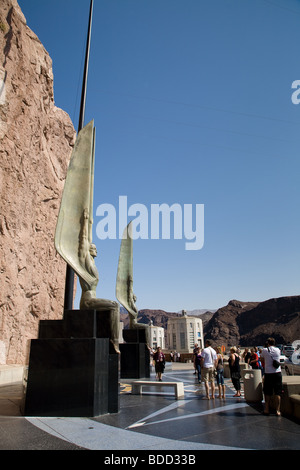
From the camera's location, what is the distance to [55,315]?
885 inches

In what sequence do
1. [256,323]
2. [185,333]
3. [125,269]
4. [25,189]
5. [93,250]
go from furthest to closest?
[256,323] → [185,333] → [25,189] → [125,269] → [93,250]

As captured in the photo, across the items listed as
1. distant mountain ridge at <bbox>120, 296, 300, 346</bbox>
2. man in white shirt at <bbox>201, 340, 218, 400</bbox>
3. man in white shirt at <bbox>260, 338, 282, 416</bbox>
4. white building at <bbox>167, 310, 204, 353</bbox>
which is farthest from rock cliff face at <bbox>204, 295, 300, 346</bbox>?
man in white shirt at <bbox>260, 338, 282, 416</bbox>

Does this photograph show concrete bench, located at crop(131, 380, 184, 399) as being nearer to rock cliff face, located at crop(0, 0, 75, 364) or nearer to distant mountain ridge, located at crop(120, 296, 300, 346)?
rock cliff face, located at crop(0, 0, 75, 364)

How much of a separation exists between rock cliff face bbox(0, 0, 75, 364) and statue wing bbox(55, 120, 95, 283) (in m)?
11.4

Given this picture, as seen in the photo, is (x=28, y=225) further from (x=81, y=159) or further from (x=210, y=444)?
(x=210, y=444)

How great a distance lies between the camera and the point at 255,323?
426 feet

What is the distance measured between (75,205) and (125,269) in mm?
8764

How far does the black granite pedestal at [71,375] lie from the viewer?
5.59 m

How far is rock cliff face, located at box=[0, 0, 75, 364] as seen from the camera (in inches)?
690

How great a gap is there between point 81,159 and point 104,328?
3864 millimetres

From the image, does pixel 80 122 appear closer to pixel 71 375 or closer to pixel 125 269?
pixel 71 375

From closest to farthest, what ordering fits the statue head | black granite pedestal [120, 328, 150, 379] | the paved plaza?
the paved plaza, the statue head, black granite pedestal [120, 328, 150, 379]

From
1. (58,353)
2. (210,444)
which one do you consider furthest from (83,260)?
(210,444)

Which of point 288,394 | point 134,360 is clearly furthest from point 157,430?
point 134,360
